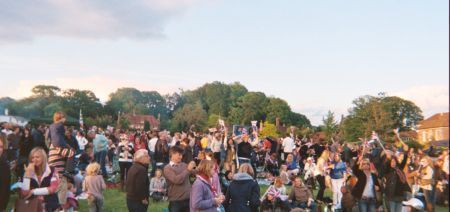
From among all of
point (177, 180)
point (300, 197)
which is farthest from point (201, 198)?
point (300, 197)

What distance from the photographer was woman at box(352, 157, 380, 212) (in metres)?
11.6

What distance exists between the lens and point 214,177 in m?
9.84

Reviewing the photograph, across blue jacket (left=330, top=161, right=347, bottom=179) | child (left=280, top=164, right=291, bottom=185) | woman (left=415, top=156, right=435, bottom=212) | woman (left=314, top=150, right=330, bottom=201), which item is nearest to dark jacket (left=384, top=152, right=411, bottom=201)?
blue jacket (left=330, top=161, right=347, bottom=179)

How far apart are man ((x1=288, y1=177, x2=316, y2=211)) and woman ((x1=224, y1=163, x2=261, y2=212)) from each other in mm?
4535

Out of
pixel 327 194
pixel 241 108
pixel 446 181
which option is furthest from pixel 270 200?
pixel 241 108

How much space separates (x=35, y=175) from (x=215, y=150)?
12456 mm

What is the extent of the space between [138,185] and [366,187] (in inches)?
227

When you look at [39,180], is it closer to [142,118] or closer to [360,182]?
[360,182]

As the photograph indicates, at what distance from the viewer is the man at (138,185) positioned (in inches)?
322

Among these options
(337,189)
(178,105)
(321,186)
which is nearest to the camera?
(337,189)

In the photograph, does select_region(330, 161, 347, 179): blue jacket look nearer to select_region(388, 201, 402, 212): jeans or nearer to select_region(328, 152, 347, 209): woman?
select_region(328, 152, 347, 209): woman

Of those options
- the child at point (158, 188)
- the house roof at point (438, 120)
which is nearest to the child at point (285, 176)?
the child at point (158, 188)

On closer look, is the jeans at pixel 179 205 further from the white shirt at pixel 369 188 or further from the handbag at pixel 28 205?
the white shirt at pixel 369 188

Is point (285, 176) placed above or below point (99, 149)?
below
